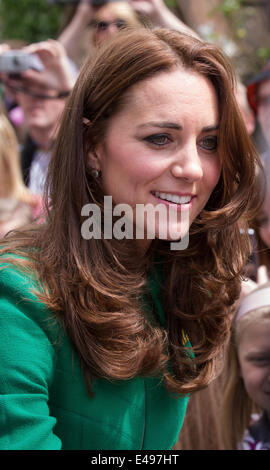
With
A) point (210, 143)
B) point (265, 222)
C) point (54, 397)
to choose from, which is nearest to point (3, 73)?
point (265, 222)

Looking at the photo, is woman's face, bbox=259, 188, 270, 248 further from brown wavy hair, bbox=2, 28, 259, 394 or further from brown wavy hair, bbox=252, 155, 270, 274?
brown wavy hair, bbox=2, 28, 259, 394

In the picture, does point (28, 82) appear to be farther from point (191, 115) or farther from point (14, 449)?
point (14, 449)

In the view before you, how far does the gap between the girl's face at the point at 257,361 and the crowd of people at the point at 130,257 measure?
0.20 m

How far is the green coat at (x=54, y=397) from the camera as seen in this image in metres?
1.16

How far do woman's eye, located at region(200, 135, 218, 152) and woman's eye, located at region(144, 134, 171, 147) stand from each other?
10 cm

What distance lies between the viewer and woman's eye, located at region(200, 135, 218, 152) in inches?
55.5

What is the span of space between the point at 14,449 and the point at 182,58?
928 mm

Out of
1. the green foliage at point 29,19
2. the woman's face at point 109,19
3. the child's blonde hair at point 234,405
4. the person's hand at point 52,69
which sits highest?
the green foliage at point 29,19

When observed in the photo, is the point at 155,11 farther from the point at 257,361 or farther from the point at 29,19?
the point at 29,19

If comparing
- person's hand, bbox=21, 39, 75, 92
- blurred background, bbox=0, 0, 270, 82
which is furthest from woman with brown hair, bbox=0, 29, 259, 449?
blurred background, bbox=0, 0, 270, 82

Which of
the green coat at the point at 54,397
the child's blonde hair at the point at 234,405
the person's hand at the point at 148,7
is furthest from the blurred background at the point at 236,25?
the green coat at the point at 54,397

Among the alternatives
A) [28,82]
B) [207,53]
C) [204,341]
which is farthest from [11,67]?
[204,341]

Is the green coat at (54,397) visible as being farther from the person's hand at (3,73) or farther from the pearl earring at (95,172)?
the person's hand at (3,73)
